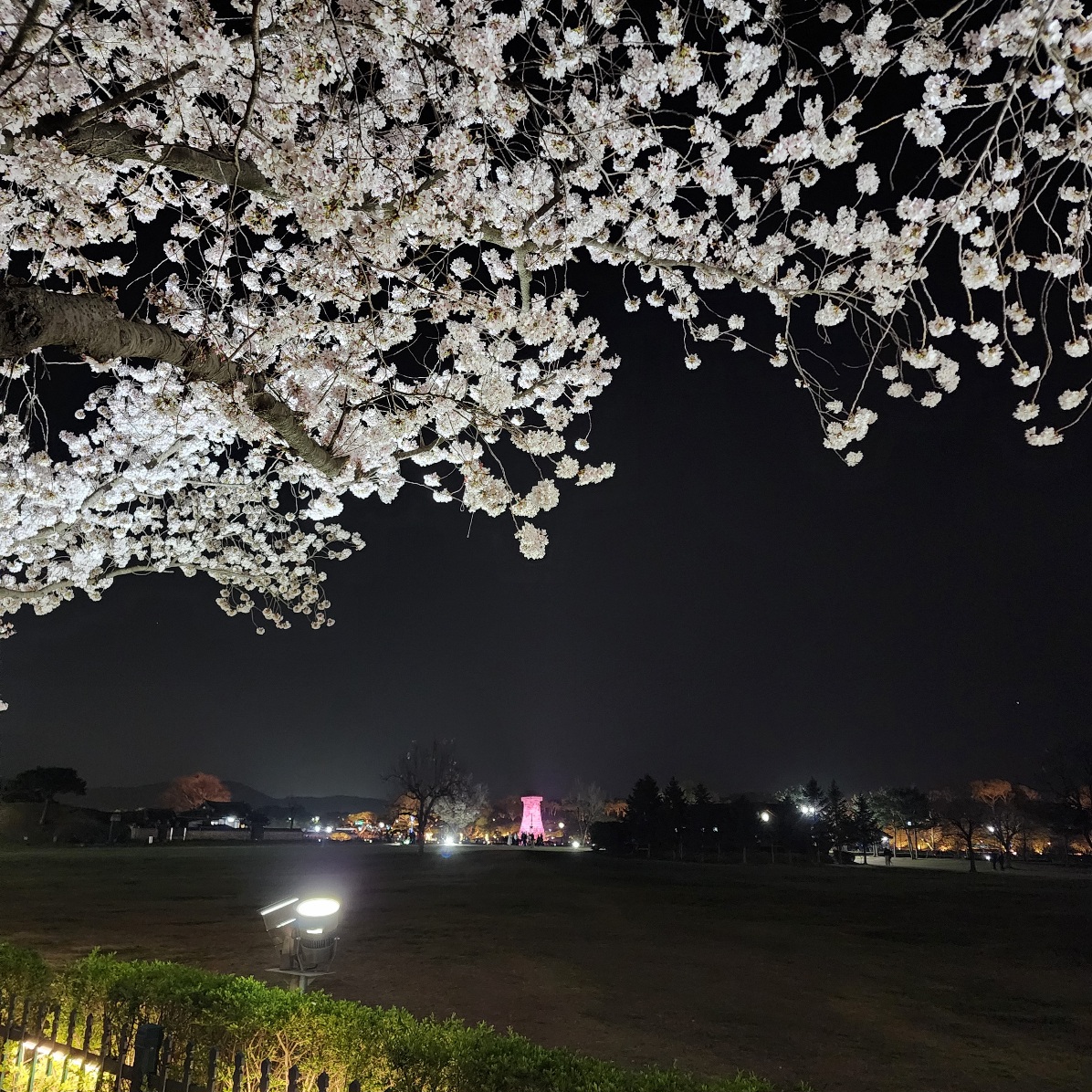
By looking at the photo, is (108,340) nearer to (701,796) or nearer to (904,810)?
(701,796)

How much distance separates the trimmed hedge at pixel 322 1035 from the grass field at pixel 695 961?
2947mm

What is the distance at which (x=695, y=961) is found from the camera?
Result: 10852 millimetres

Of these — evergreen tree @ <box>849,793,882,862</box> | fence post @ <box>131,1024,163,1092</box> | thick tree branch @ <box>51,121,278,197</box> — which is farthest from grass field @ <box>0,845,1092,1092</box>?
evergreen tree @ <box>849,793,882,862</box>

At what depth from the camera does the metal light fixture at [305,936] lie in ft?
17.0

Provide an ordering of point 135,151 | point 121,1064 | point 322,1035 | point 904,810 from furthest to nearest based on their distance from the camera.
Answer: point 904,810 < point 322,1035 < point 121,1064 < point 135,151

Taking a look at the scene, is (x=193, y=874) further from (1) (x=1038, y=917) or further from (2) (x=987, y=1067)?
(1) (x=1038, y=917)

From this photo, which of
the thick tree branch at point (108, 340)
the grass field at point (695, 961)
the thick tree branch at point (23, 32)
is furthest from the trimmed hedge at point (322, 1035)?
the thick tree branch at point (23, 32)

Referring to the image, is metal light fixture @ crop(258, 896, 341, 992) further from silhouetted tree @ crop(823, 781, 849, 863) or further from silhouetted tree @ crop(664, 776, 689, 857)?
silhouetted tree @ crop(823, 781, 849, 863)

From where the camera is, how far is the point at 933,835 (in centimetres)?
7988

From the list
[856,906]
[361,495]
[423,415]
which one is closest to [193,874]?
[856,906]

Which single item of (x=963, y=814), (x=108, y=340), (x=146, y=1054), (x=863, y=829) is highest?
(x=108, y=340)

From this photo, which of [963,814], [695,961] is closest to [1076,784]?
[963,814]

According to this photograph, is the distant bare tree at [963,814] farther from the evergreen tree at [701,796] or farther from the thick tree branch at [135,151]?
the thick tree branch at [135,151]

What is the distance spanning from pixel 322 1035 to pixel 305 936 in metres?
1.05
